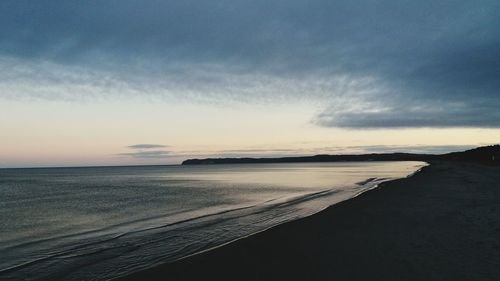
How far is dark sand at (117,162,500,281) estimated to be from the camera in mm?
7750

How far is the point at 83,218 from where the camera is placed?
1972 cm

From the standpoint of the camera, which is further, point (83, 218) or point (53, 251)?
point (83, 218)

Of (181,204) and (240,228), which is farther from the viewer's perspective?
(181,204)

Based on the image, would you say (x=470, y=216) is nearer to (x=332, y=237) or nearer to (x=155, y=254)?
(x=332, y=237)

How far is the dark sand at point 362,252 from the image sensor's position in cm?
775

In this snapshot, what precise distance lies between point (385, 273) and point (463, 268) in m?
1.82

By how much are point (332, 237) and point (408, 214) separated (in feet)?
20.5

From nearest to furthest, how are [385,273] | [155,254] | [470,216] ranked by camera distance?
[385,273]
[155,254]
[470,216]

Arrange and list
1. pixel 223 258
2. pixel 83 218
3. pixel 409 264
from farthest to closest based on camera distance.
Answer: pixel 83 218 → pixel 223 258 → pixel 409 264

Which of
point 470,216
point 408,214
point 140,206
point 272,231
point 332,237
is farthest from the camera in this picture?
point 140,206

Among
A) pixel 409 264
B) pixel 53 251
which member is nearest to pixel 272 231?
pixel 409 264

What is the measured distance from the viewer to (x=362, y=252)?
9.48 m

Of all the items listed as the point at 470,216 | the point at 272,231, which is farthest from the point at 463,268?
the point at 470,216

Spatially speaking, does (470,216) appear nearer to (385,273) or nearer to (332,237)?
(332,237)
